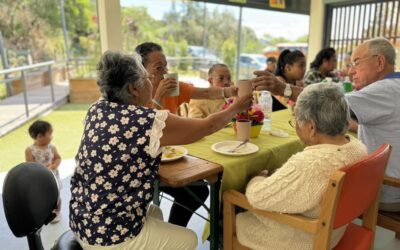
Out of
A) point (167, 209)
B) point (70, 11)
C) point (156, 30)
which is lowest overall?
point (167, 209)

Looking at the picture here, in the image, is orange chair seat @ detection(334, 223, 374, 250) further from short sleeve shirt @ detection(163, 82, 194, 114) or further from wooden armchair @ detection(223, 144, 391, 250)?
short sleeve shirt @ detection(163, 82, 194, 114)

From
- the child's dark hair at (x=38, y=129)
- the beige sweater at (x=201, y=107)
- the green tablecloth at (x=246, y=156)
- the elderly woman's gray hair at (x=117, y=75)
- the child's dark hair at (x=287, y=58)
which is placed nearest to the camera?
the elderly woman's gray hair at (x=117, y=75)

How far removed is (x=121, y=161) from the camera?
1.17 metres

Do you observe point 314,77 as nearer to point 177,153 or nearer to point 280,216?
point 177,153

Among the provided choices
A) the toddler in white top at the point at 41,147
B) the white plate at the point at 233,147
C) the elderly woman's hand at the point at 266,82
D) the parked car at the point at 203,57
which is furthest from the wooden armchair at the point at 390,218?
the parked car at the point at 203,57

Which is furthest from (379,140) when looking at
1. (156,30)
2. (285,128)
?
(156,30)

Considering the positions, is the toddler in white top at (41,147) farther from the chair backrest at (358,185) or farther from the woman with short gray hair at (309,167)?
the chair backrest at (358,185)

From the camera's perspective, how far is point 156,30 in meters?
6.27

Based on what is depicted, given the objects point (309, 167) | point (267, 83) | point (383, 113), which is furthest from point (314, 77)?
point (309, 167)

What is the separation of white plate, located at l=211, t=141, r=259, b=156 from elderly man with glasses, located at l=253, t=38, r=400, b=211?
54 centimetres

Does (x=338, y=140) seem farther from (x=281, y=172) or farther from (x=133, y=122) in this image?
(x=133, y=122)

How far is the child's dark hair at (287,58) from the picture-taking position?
10.6 feet

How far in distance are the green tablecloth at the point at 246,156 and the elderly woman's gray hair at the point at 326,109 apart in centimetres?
38

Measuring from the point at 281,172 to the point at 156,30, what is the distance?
5.65m
